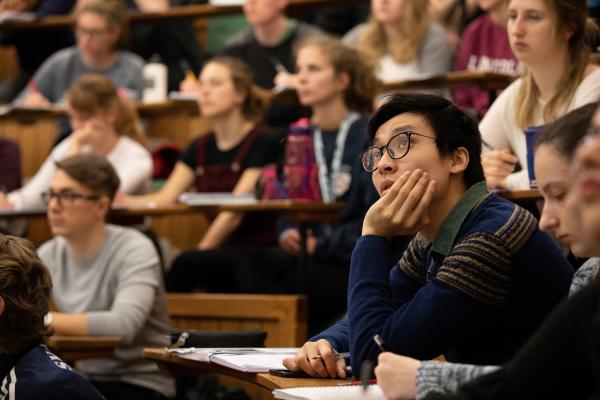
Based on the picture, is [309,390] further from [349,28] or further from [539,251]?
[349,28]

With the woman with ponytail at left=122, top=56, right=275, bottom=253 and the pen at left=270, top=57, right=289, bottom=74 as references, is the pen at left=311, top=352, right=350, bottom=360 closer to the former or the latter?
the woman with ponytail at left=122, top=56, right=275, bottom=253

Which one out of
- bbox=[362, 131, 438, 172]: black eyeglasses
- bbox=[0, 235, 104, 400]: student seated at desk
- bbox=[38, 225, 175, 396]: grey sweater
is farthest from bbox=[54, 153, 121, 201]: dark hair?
bbox=[362, 131, 438, 172]: black eyeglasses

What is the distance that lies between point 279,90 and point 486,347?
285 cm

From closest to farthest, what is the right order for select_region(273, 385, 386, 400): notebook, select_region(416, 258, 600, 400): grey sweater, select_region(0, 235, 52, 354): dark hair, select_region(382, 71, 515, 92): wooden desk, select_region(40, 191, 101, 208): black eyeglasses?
select_region(416, 258, 600, 400): grey sweater → select_region(273, 385, 386, 400): notebook → select_region(0, 235, 52, 354): dark hair → select_region(40, 191, 101, 208): black eyeglasses → select_region(382, 71, 515, 92): wooden desk

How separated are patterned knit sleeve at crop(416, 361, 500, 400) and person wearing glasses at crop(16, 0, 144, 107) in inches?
155

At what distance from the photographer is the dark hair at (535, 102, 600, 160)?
179cm

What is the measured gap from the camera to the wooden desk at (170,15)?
564 centimetres

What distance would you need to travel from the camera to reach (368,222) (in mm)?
2209

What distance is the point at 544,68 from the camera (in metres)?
3.16

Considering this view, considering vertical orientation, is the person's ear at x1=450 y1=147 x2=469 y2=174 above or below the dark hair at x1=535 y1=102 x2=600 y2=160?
below

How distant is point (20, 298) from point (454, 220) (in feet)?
3.19

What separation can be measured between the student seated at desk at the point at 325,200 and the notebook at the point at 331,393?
1.89 meters

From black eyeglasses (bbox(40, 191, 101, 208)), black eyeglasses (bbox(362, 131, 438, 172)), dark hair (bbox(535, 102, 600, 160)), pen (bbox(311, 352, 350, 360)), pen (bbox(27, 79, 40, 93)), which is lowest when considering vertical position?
pen (bbox(311, 352, 350, 360))

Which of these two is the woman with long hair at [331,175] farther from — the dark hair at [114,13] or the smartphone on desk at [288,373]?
the smartphone on desk at [288,373]
